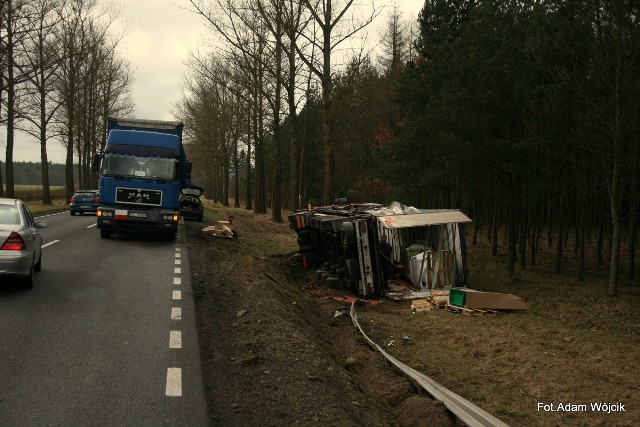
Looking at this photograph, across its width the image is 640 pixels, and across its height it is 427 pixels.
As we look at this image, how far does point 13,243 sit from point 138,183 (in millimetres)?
9730

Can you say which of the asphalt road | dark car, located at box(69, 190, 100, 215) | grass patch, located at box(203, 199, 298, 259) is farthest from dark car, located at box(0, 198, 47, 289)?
dark car, located at box(69, 190, 100, 215)

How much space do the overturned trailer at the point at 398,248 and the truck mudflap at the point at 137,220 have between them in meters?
5.33

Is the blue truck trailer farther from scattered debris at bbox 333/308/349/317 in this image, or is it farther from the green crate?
the green crate

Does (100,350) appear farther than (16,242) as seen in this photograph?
No

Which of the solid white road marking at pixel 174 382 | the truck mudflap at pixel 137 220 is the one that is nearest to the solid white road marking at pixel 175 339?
the solid white road marking at pixel 174 382

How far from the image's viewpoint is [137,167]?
20.5 m

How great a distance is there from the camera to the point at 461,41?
2428cm

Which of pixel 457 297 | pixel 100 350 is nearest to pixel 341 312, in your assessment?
pixel 457 297

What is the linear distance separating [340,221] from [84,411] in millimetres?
11081

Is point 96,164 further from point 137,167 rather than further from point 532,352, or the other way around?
point 532,352

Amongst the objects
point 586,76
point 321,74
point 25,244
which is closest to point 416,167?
point 321,74

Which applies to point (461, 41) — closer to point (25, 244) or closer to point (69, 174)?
point (25, 244)

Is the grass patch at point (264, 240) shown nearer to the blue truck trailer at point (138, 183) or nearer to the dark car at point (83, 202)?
the blue truck trailer at point (138, 183)

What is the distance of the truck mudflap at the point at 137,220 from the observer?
800 inches
